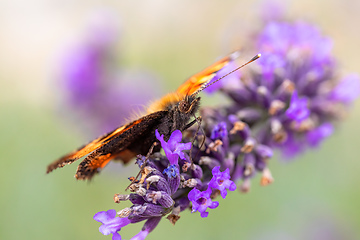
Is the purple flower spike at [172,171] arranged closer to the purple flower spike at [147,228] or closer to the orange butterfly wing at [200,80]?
the purple flower spike at [147,228]

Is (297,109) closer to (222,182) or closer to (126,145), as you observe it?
(222,182)

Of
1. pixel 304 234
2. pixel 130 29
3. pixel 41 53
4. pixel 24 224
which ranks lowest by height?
pixel 304 234

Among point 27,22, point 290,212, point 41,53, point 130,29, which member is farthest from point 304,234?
point 27,22

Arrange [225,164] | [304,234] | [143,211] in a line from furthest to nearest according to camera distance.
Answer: [304,234]
[225,164]
[143,211]

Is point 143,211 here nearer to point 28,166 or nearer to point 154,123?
point 154,123

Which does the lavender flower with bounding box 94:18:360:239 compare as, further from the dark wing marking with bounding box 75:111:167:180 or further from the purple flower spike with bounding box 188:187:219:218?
the dark wing marking with bounding box 75:111:167:180

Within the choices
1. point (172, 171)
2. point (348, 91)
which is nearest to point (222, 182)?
point (172, 171)

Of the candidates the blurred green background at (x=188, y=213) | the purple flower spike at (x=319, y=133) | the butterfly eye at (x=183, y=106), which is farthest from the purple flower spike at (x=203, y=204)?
the blurred green background at (x=188, y=213)
